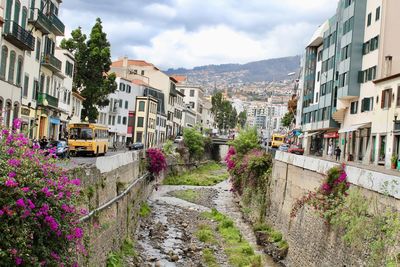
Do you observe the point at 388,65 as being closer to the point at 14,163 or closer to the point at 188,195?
the point at 188,195

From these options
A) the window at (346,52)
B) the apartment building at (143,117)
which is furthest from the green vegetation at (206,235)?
the apartment building at (143,117)

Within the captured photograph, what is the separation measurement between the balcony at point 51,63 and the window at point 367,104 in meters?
30.4

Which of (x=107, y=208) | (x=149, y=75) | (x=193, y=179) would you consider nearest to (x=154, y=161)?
(x=193, y=179)

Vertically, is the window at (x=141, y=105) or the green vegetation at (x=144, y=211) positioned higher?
the window at (x=141, y=105)

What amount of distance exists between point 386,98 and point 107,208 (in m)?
33.7

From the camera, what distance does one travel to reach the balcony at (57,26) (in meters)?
53.7

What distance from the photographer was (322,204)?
22.1 metres

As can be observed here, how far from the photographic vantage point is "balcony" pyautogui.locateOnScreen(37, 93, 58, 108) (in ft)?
168

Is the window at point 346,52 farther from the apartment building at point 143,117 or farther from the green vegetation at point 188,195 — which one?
the apartment building at point 143,117

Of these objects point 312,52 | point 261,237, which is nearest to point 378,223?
point 261,237

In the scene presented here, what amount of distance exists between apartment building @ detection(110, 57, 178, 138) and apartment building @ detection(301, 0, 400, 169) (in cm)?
4999

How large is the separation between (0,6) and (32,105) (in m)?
14.0

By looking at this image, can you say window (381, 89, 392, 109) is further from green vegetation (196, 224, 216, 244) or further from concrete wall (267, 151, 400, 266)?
green vegetation (196, 224, 216, 244)

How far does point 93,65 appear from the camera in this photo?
6397 cm
